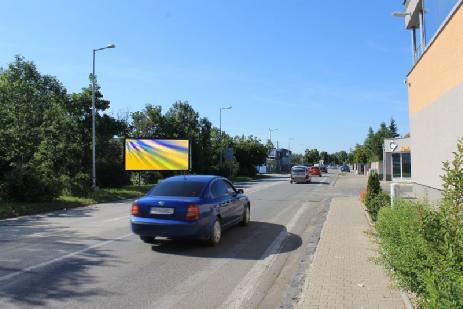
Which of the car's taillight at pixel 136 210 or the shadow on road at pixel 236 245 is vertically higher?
the car's taillight at pixel 136 210

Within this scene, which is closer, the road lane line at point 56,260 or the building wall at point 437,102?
the road lane line at point 56,260

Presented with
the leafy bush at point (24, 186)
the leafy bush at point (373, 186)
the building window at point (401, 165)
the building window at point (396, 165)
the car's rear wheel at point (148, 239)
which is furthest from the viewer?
the building window at point (396, 165)

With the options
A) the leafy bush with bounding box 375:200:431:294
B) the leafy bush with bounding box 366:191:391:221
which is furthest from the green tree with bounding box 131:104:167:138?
the leafy bush with bounding box 375:200:431:294

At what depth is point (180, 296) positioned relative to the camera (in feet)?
20.1

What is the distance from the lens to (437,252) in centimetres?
446

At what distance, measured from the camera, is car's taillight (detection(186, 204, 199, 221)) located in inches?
363

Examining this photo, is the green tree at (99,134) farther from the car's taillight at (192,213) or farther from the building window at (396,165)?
the building window at (396,165)

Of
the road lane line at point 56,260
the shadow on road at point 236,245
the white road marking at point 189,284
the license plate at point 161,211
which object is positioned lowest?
the white road marking at point 189,284

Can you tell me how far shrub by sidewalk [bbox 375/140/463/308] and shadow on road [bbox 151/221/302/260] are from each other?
3781mm

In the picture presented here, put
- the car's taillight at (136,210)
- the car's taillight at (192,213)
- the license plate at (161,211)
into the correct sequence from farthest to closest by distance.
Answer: the car's taillight at (136,210), the license plate at (161,211), the car's taillight at (192,213)

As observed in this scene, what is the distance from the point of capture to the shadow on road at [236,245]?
9.05 metres

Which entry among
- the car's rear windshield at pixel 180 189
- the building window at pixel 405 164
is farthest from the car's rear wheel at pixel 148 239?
the building window at pixel 405 164

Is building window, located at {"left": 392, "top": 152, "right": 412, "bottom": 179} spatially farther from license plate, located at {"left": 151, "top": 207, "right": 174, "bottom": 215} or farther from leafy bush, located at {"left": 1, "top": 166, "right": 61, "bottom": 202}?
license plate, located at {"left": 151, "top": 207, "right": 174, "bottom": 215}

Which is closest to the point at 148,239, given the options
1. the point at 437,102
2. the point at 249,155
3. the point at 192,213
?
the point at 192,213
